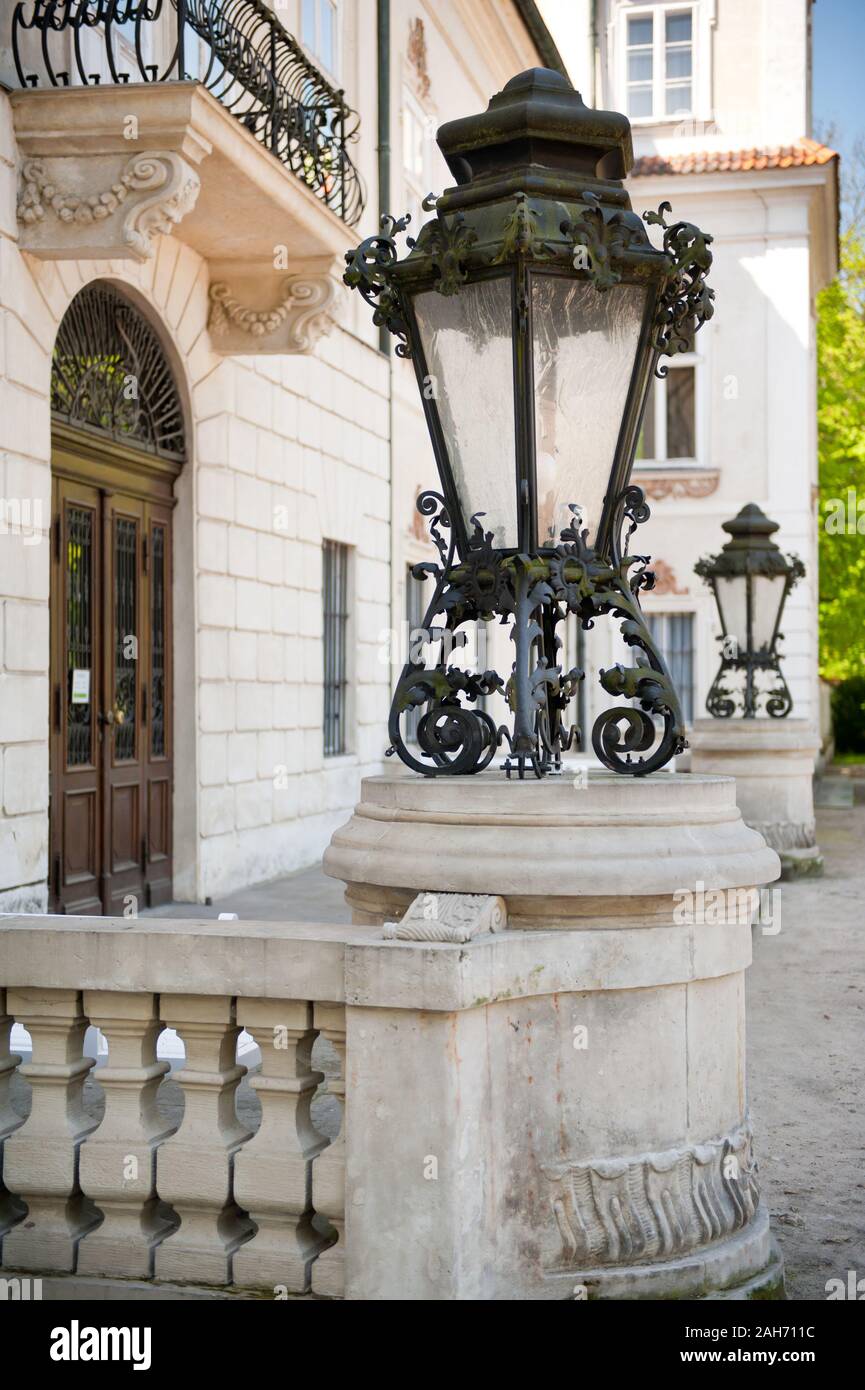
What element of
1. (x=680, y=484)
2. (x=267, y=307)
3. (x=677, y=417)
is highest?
(x=677, y=417)

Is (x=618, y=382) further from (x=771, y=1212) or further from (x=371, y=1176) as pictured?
(x=771, y=1212)

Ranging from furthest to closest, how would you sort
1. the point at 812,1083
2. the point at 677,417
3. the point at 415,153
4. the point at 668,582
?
the point at 677,417, the point at 668,582, the point at 415,153, the point at 812,1083

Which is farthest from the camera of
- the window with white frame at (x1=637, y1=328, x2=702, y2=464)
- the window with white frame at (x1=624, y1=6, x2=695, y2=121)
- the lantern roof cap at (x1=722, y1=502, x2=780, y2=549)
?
the window with white frame at (x1=624, y1=6, x2=695, y2=121)

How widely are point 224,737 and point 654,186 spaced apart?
1565 centimetres

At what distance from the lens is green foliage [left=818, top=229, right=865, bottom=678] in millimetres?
27797

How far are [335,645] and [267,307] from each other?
3.84m

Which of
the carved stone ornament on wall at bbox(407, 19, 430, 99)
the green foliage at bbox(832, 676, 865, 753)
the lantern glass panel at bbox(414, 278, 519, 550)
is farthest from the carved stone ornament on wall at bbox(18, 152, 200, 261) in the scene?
the green foliage at bbox(832, 676, 865, 753)

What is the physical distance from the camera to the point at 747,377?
76.0ft

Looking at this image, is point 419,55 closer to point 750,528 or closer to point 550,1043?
point 750,528

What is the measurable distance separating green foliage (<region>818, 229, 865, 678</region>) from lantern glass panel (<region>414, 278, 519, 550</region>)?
24652mm

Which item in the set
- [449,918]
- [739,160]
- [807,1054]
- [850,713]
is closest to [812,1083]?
[807,1054]

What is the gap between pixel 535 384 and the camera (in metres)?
3.55

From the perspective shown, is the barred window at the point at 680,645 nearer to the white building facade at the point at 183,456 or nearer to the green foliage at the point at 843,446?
the green foliage at the point at 843,446

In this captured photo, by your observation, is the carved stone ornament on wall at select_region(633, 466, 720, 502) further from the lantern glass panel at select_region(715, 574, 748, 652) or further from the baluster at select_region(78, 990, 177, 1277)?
the baluster at select_region(78, 990, 177, 1277)
